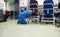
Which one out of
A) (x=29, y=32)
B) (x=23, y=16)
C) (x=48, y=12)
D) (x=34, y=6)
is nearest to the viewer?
(x=29, y=32)

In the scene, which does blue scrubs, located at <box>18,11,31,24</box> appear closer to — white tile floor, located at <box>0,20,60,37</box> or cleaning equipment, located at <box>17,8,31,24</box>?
cleaning equipment, located at <box>17,8,31,24</box>

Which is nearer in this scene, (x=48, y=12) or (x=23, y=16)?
(x=23, y=16)

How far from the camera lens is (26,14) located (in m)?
6.45

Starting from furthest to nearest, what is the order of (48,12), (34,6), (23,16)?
(34,6)
(48,12)
(23,16)

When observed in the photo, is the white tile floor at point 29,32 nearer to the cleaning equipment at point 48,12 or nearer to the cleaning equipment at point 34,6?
the cleaning equipment at point 48,12

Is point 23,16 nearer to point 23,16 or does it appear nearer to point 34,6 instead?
point 23,16

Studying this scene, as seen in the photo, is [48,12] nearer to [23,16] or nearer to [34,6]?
[34,6]

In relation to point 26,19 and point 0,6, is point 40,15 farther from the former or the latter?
point 0,6

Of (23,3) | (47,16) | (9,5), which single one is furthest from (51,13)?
(9,5)

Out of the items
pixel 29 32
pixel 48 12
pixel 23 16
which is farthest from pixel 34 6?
pixel 29 32

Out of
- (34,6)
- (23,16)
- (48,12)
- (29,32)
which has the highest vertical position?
(34,6)

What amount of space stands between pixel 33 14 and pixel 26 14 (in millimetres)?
850

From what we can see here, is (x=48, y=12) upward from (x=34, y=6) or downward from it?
downward

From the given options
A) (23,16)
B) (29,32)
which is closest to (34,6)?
(23,16)
